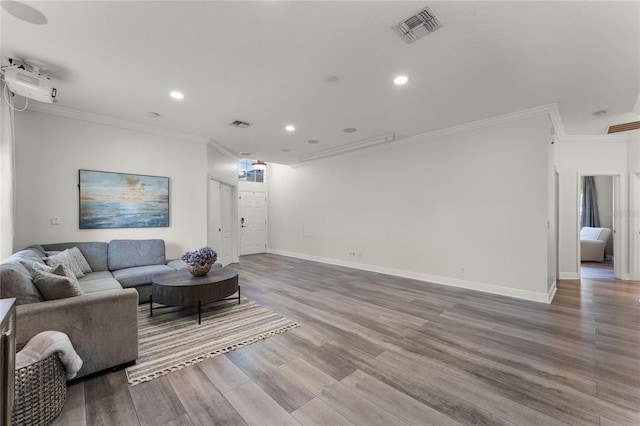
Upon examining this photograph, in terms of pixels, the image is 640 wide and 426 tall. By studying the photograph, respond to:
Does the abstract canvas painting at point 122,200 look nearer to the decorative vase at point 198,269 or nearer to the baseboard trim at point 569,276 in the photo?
the decorative vase at point 198,269

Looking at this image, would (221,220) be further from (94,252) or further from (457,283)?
(457,283)

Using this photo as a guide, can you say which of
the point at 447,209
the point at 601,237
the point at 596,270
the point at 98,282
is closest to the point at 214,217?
the point at 98,282

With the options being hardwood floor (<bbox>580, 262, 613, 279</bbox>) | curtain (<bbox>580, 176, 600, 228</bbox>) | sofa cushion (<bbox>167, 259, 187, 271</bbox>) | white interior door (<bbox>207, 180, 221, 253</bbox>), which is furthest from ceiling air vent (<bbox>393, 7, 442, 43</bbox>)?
curtain (<bbox>580, 176, 600, 228</bbox>)

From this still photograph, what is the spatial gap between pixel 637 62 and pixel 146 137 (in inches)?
255

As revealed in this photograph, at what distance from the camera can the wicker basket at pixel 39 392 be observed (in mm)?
1521

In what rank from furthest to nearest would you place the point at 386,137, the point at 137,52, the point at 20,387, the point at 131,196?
the point at 386,137 < the point at 131,196 < the point at 137,52 < the point at 20,387

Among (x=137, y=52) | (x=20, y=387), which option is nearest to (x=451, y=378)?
(x=20, y=387)

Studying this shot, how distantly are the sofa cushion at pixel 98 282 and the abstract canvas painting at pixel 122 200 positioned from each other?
0.95m

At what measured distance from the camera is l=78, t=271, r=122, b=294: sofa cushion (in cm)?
299

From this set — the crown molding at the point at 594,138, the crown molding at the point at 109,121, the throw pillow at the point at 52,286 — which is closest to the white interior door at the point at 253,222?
the crown molding at the point at 109,121

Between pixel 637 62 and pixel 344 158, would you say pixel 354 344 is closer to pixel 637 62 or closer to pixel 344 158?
pixel 637 62

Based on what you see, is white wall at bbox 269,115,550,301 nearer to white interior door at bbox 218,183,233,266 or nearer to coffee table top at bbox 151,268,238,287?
white interior door at bbox 218,183,233,266

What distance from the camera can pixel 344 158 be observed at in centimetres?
658

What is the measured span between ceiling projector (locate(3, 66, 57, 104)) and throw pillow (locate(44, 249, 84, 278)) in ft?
5.80
